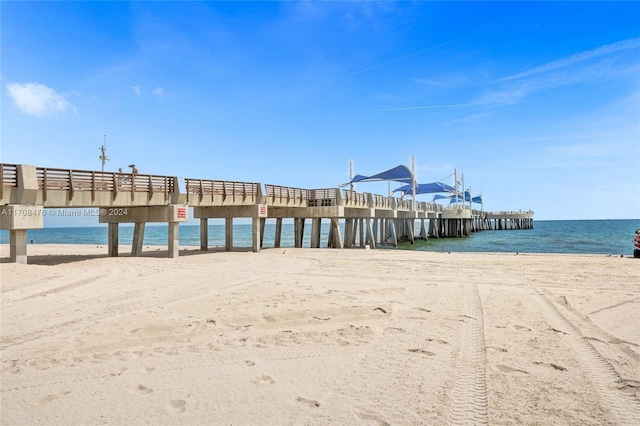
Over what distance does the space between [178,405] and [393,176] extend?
40.6 metres

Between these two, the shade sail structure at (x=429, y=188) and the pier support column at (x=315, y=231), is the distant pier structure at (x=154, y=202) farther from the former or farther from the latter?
the shade sail structure at (x=429, y=188)

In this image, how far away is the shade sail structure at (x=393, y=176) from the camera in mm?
42128

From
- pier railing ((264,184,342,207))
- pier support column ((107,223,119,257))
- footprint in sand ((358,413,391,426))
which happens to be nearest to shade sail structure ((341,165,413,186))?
pier railing ((264,184,342,207))

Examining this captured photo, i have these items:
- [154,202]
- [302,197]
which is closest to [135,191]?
[154,202]

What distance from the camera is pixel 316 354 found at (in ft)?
18.9

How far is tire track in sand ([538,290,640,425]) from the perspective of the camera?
403cm

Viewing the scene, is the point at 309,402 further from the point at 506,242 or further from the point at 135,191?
the point at 506,242

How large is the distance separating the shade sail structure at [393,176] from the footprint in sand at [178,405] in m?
38.5

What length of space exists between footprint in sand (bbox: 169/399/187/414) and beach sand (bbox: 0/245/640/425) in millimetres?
20

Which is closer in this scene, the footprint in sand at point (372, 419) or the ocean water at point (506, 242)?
the footprint in sand at point (372, 419)

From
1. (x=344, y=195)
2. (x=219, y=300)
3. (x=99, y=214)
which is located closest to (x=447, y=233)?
(x=344, y=195)

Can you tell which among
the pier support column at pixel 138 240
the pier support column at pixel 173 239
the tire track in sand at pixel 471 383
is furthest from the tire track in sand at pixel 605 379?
the pier support column at pixel 138 240

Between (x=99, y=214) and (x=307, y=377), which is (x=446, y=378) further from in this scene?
(x=99, y=214)

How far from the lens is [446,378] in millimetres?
4887
